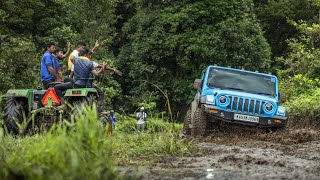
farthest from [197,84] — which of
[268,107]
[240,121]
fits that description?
[268,107]

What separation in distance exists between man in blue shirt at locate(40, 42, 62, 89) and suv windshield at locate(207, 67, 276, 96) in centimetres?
428

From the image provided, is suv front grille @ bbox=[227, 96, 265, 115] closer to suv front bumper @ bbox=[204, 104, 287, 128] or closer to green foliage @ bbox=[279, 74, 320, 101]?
suv front bumper @ bbox=[204, 104, 287, 128]

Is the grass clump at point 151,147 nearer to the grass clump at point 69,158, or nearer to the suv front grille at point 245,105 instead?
the grass clump at point 69,158

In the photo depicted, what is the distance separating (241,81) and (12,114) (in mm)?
5856

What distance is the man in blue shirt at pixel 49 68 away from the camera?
1238 cm

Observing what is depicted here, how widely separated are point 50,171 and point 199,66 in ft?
101

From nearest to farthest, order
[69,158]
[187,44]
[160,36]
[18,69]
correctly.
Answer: [69,158] < [18,69] < [187,44] < [160,36]

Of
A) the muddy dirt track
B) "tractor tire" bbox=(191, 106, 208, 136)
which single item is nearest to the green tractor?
the muddy dirt track

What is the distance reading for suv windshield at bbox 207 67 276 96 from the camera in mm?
15195

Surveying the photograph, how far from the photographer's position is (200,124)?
1395cm

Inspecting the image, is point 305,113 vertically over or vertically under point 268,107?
under

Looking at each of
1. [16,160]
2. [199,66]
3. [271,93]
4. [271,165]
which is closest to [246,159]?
[271,165]

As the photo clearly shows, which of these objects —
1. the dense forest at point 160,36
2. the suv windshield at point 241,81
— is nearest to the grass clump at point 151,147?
the suv windshield at point 241,81

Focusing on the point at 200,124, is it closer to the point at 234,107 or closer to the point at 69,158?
the point at 234,107
